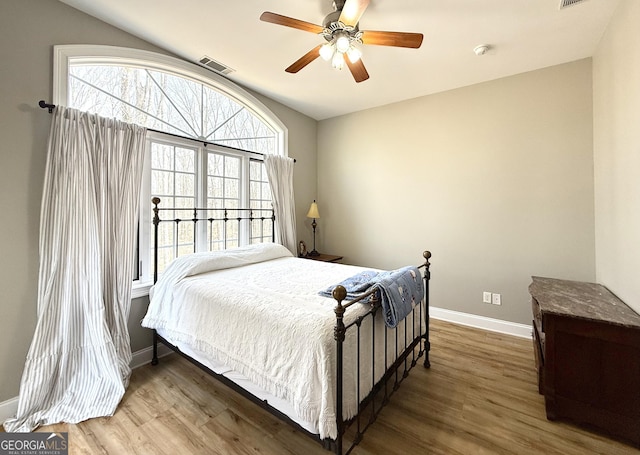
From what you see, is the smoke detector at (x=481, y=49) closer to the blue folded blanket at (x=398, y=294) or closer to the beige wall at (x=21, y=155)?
the blue folded blanket at (x=398, y=294)

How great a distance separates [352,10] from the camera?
5.41 feet

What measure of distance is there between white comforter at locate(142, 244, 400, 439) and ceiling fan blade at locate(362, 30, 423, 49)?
1789 millimetres

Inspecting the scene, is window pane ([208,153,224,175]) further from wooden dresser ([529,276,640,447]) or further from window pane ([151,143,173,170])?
wooden dresser ([529,276,640,447])

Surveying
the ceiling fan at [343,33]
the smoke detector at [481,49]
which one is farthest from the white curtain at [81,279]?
the smoke detector at [481,49]

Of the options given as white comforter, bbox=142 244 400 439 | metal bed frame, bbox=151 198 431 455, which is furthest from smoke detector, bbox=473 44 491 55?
white comforter, bbox=142 244 400 439

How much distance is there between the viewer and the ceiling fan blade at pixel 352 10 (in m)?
1.59

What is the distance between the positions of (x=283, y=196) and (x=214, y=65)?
1661 millimetres

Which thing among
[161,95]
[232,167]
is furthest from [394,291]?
[161,95]

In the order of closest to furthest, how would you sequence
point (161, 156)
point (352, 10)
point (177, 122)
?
1. point (352, 10)
2. point (161, 156)
3. point (177, 122)

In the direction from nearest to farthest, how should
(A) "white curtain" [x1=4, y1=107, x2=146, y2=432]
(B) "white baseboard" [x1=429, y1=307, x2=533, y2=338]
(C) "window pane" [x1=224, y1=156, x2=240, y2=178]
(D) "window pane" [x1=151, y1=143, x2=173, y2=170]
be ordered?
(A) "white curtain" [x1=4, y1=107, x2=146, y2=432] < (D) "window pane" [x1=151, y1=143, x2=173, y2=170] < (B) "white baseboard" [x1=429, y1=307, x2=533, y2=338] < (C) "window pane" [x1=224, y1=156, x2=240, y2=178]

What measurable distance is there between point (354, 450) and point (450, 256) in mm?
2484

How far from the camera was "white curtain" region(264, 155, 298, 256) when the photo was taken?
3.54 metres

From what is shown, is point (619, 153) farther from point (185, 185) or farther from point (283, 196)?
point (185, 185)

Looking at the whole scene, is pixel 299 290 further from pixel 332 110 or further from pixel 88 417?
pixel 332 110
